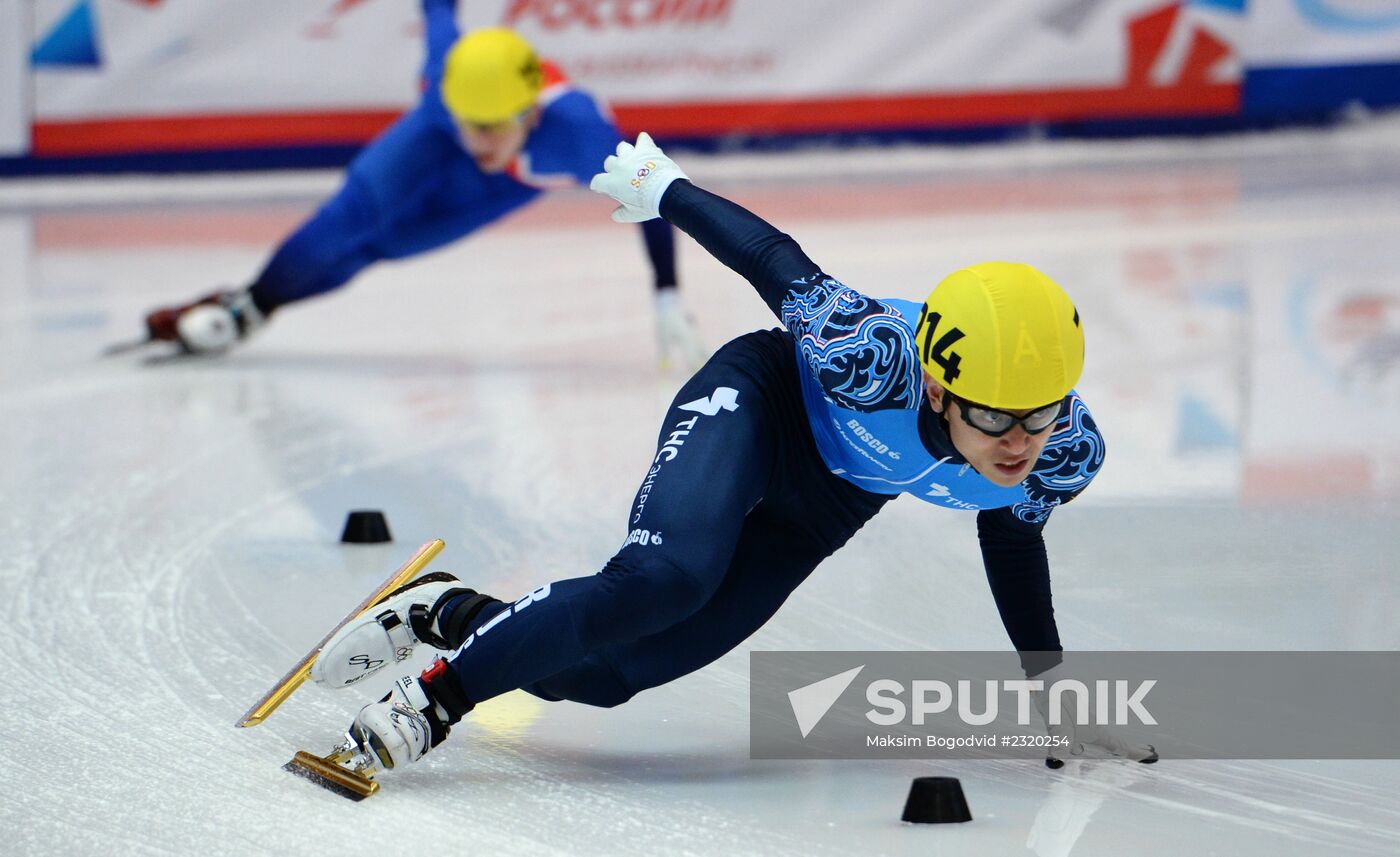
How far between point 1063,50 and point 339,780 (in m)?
9.59

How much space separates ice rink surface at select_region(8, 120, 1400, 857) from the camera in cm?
235

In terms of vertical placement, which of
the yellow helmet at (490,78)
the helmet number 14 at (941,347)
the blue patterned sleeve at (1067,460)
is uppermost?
the yellow helmet at (490,78)

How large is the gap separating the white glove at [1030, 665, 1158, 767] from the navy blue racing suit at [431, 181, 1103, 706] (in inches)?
2.6

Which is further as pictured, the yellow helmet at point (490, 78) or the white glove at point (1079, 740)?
the yellow helmet at point (490, 78)

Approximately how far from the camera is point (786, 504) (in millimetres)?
2703

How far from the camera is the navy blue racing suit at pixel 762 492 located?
2.38 metres

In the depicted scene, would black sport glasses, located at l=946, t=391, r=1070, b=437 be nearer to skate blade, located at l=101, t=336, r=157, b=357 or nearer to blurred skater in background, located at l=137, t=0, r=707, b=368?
blurred skater in background, located at l=137, t=0, r=707, b=368

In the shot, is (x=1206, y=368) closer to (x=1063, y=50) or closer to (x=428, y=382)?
(x=428, y=382)

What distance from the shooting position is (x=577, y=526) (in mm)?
3893

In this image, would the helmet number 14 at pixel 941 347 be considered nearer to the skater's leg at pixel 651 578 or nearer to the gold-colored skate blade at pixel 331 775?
the skater's leg at pixel 651 578

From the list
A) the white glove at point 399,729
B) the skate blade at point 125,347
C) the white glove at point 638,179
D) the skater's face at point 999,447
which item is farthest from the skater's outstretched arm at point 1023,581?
the skate blade at point 125,347

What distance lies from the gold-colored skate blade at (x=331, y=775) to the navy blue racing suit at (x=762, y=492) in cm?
18

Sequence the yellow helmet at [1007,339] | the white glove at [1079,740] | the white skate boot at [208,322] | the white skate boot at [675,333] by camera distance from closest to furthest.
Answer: the yellow helmet at [1007,339] < the white glove at [1079,740] < the white skate boot at [675,333] < the white skate boot at [208,322]

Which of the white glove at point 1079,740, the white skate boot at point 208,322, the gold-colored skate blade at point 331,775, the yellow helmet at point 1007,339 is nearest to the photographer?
the yellow helmet at point 1007,339
